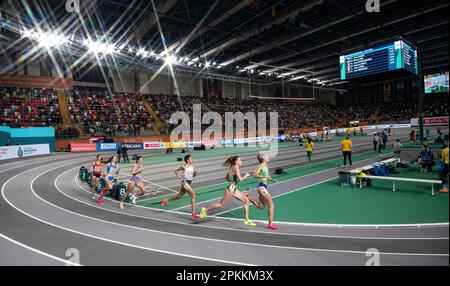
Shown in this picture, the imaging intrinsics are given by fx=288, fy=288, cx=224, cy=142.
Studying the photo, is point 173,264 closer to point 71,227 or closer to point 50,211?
point 71,227

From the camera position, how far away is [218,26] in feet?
97.1

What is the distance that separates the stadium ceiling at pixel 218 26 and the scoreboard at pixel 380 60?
473 cm

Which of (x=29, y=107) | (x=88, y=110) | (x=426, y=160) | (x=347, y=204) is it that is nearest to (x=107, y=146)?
(x=88, y=110)

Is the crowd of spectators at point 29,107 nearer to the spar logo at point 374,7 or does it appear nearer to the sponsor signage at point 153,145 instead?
the sponsor signage at point 153,145

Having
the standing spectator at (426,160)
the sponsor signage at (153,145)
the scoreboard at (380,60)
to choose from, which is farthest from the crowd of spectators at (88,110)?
the standing spectator at (426,160)

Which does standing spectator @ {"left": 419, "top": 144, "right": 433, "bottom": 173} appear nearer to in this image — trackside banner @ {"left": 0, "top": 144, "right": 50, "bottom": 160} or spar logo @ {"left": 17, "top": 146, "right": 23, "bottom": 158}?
trackside banner @ {"left": 0, "top": 144, "right": 50, "bottom": 160}

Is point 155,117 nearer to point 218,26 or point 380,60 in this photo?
point 218,26

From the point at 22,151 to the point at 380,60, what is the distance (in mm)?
32321

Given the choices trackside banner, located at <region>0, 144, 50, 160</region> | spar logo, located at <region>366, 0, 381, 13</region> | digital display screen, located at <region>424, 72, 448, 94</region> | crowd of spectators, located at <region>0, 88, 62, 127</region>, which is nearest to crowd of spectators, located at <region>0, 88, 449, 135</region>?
crowd of spectators, located at <region>0, 88, 62, 127</region>

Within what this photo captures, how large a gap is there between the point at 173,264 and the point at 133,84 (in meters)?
45.9

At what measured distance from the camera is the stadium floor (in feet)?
18.4

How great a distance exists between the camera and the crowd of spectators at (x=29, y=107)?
3266 centimetres

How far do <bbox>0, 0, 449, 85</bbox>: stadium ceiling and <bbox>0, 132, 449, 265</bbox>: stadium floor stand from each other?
43.1 ft
